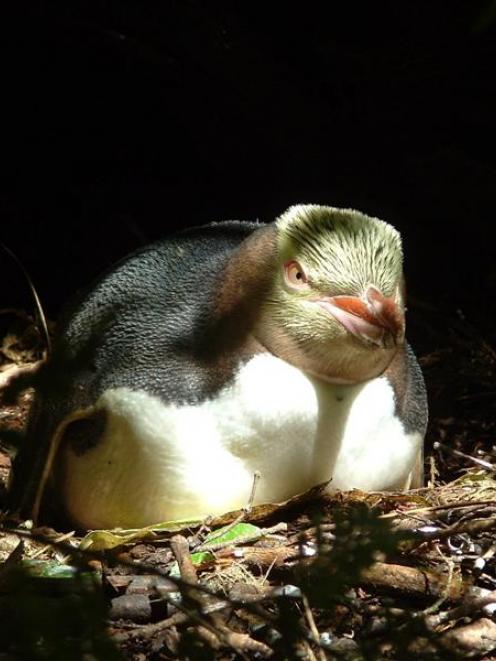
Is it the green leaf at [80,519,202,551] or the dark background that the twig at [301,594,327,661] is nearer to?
the green leaf at [80,519,202,551]

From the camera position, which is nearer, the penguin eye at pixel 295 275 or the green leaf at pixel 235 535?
the green leaf at pixel 235 535

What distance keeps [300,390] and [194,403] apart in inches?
13.7

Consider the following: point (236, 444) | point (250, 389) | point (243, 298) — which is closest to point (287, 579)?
point (236, 444)

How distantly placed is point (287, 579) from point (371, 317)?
2.77ft

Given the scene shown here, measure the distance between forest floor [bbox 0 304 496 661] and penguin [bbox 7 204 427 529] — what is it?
11 centimetres

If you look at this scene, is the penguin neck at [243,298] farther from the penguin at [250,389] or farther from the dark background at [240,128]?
the dark background at [240,128]

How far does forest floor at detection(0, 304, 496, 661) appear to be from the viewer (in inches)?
85.0

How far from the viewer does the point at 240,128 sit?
20.5 ft

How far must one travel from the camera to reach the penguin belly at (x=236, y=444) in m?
3.69

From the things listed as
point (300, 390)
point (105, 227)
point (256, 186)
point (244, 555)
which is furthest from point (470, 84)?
point (244, 555)

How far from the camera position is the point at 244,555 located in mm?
3545

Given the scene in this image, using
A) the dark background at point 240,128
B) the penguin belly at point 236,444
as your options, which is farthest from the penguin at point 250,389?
the dark background at point 240,128

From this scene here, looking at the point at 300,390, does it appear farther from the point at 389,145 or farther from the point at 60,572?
the point at 389,145

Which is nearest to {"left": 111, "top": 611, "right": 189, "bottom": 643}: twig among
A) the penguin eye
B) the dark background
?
the penguin eye
